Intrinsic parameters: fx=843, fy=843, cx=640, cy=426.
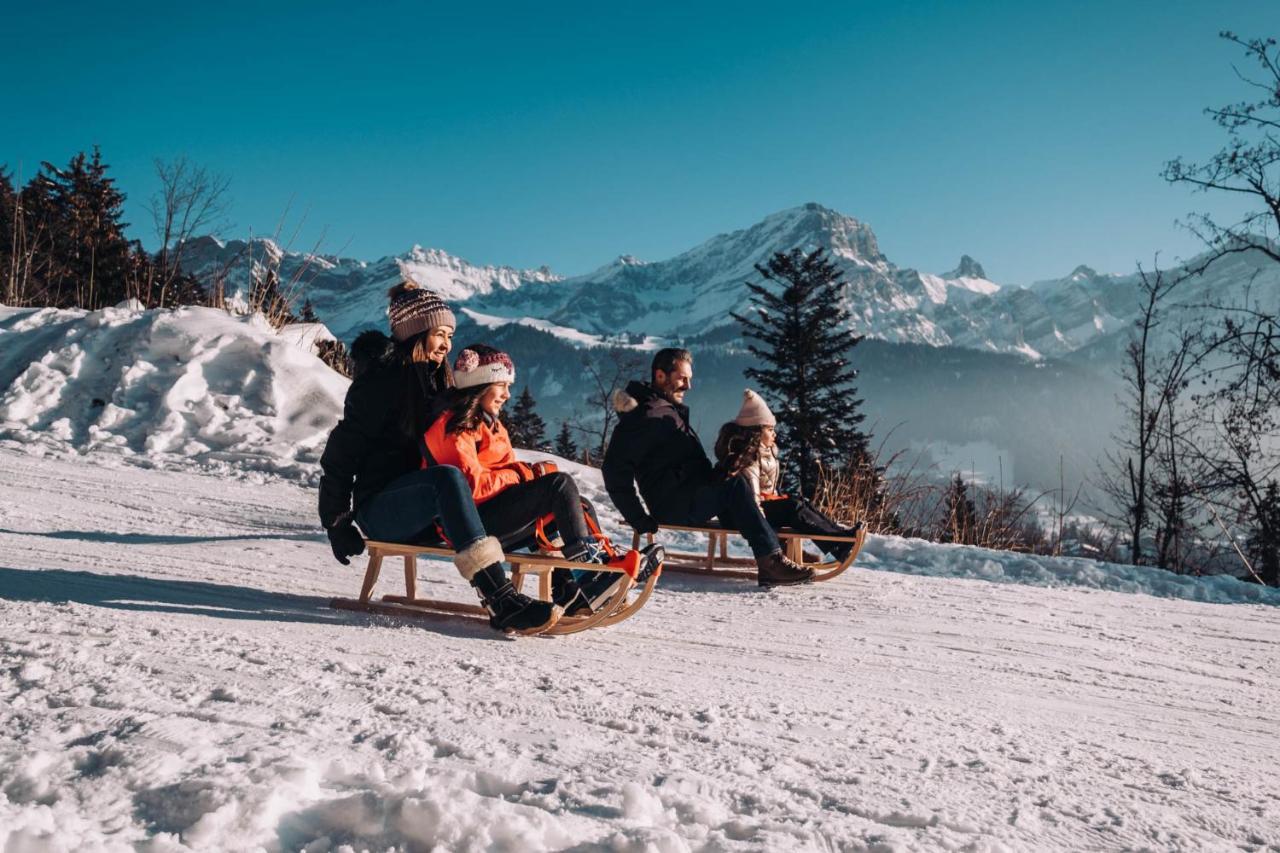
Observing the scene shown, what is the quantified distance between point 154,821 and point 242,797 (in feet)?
0.53

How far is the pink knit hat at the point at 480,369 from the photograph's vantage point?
3432 mm

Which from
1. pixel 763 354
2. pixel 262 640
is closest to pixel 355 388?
pixel 262 640

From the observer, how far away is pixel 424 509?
3.34m

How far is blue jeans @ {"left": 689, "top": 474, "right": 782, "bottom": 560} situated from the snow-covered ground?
0.32 m

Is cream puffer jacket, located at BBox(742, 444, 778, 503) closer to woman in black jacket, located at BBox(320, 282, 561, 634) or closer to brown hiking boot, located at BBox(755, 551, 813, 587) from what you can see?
brown hiking boot, located at BBox(755, 551, 813, 587)

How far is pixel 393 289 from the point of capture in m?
3.96

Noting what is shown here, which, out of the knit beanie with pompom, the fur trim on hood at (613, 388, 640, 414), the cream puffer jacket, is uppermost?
the knit beanie with pompom

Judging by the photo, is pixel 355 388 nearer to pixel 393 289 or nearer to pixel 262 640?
pixel 393 289

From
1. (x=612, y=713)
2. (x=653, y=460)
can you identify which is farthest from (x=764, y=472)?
(x=612, y=713)

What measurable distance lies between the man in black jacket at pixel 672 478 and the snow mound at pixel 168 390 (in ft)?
Result: 13.2

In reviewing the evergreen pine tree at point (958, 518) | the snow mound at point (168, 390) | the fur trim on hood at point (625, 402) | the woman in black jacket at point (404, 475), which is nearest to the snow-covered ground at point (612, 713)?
the woman in black jacket at point (404, 475)

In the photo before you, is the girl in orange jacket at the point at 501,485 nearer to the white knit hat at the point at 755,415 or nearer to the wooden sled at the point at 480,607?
the wooden sled at the point at 480,607

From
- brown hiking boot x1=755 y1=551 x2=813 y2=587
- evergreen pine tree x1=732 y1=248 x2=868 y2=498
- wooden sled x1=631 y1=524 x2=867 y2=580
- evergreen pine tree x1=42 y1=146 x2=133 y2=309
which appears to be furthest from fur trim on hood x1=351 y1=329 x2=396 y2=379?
evergreen pine tree x1=732 y1=248 x2=868 y2=498

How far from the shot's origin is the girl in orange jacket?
3.40 meters
